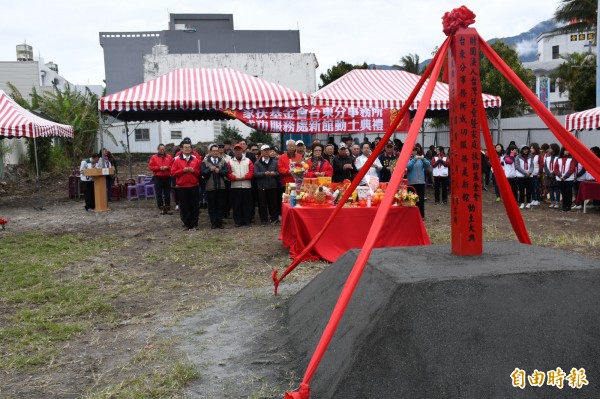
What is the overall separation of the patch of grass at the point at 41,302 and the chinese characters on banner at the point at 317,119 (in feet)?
17.8

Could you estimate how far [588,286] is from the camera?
3.70 metres

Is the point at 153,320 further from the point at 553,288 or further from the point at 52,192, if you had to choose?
the point at 52,192

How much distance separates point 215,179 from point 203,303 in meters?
5.09

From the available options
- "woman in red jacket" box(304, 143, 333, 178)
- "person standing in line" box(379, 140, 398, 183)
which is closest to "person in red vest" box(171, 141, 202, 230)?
"woman in red jacket" box(304, 143, 333, 178)

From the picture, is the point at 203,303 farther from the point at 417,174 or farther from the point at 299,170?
the point at 417,174

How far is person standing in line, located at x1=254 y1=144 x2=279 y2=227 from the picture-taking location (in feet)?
35.4

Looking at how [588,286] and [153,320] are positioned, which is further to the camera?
[153,320]

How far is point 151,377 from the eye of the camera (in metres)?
4.00

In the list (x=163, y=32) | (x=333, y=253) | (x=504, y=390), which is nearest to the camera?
(x=504, y=390)

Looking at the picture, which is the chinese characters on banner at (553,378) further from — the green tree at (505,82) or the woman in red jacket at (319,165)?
the green tree at (505,82)

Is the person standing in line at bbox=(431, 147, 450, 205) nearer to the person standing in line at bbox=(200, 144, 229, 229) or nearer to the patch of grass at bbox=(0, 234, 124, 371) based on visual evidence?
the person standing in line at bbox=(200, 144, 229, 229)

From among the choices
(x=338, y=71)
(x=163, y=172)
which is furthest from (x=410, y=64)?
(x=163, y=172)

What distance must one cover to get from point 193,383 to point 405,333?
1.53m

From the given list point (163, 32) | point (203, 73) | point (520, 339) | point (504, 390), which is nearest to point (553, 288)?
point (520, 339)
